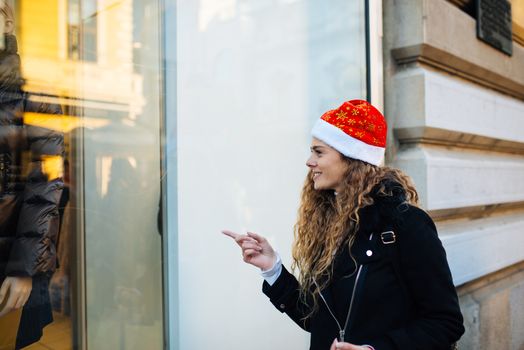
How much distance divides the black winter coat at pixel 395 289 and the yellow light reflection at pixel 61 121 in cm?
148

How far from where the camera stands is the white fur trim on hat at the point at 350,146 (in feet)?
6.89

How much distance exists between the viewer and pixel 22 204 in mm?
2273

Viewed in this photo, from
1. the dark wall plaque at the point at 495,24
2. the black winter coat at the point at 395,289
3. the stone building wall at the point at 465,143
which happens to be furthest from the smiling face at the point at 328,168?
the dark wall plaque at the point at 495,24

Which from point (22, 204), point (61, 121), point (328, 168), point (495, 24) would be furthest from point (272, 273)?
point (495, 24)

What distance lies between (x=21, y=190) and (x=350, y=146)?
143cm

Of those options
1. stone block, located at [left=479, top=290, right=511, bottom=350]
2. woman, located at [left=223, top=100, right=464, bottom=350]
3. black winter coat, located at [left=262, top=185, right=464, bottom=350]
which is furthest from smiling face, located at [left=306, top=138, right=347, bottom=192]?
stone block, located at [left=479, top=290, right=511, bottom=350]

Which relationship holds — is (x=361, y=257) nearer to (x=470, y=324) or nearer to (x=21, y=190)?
(x=21, y=190)

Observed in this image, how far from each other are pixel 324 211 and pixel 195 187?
1147mm

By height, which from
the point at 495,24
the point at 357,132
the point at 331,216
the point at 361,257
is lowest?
the point at 361,257

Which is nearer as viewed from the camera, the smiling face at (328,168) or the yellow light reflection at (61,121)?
the smiling face at (328,168)

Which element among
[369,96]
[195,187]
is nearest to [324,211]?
[195,187]

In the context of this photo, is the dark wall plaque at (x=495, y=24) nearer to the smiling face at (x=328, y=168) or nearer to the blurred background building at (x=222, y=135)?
the blurred background building at (x=222, y=135)

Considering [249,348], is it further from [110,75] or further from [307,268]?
[110,75]

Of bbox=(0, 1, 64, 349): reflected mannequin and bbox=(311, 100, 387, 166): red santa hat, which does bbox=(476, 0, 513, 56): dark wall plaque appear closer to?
bbox=(311, 100, 387, 166): red santa hat
